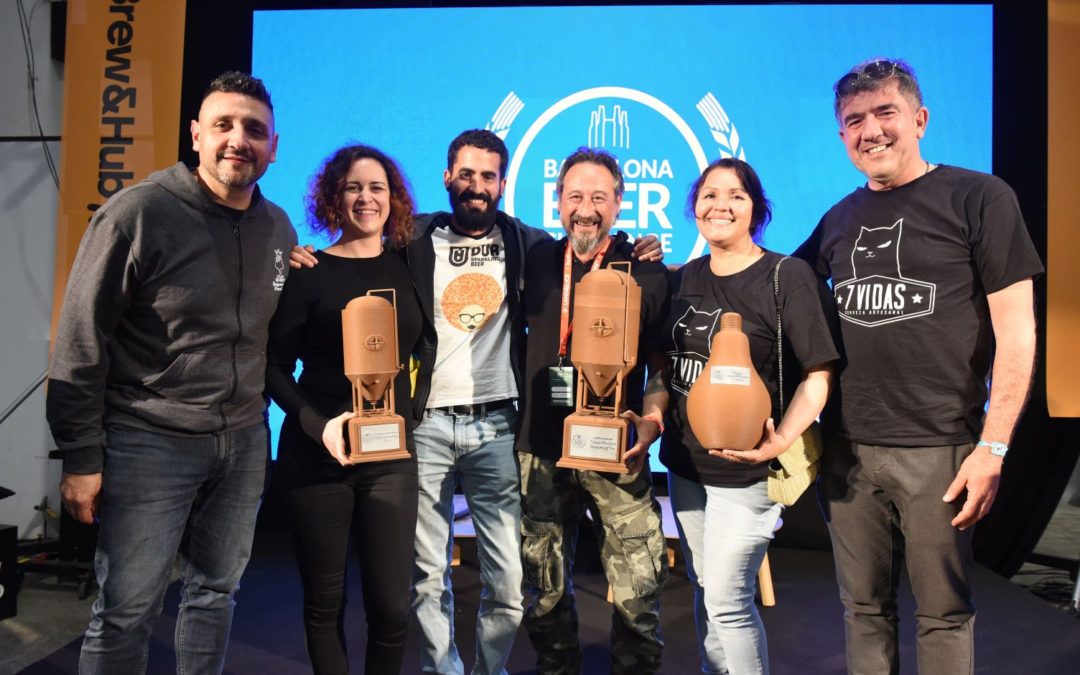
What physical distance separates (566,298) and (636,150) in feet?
7.31

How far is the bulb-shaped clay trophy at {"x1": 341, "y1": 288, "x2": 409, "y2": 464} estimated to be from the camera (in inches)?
75.7

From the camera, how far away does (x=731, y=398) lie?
1.80 m

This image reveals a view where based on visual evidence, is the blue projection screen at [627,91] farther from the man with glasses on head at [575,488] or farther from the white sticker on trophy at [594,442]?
the white sticker on trophy at [594,442]

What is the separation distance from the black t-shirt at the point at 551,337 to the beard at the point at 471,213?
0.25 m

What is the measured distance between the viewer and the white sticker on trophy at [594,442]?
1.93m

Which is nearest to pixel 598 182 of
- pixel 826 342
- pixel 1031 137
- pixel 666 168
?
pixel 826 342

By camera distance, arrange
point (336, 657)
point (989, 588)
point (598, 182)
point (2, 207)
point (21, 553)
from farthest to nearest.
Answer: point (2, 207), point (21, 553), point (989, 588), point (598, 182), point (336, 657)

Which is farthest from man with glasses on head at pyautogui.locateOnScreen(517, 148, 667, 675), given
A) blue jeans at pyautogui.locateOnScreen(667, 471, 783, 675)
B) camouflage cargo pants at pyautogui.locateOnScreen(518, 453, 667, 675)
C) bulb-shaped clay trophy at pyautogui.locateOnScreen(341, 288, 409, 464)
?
bulb-shaped clay trophy at pyautogui.locateOnScreen(341, 288, 409, 464)

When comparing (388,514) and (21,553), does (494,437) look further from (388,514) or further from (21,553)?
(21,553)

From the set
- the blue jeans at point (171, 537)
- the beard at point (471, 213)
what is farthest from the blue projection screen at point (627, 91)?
the blue jeans at point (171, 537)

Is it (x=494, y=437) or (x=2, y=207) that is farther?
(x=2, y=207)

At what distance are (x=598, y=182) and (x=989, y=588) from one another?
3.32 meters

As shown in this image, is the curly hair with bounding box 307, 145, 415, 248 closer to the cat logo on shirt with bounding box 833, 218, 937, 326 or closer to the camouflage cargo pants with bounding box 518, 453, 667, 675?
the camouflage cargo pants with bounding box 518, 453, 667, 675

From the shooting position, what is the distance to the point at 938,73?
13.5 feet
